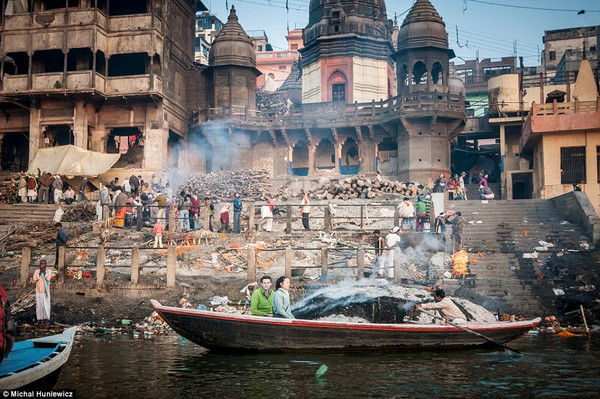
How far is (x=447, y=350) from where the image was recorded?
11.5 metres

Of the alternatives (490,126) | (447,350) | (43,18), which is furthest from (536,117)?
(43,18)

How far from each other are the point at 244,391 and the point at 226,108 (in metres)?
30.6

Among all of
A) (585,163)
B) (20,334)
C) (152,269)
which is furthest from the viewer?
(585,163)

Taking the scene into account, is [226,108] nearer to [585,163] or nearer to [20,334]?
[585,163]

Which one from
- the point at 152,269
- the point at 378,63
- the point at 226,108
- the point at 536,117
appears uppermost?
the point at 378,63

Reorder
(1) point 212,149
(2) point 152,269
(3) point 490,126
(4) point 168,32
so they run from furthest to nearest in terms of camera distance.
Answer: (3) point 490,126
(1) point 212,149
(4) point 168,32
(2) point 152,269

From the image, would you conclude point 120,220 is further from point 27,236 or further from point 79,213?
point 27,236

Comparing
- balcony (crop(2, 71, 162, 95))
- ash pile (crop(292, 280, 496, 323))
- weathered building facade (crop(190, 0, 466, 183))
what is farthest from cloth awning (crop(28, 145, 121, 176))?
ash pile (crop(292, 280, 496, 323))

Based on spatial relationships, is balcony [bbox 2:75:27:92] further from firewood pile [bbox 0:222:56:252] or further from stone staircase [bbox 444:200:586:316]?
stone staircase [bbox 444:200:586:316]

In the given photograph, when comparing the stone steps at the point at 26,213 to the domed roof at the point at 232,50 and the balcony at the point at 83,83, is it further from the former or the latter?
the domed roof at the point at 232,50

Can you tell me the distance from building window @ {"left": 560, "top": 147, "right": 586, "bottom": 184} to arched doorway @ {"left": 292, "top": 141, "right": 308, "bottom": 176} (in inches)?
689

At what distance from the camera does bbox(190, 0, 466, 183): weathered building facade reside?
34.1 metres

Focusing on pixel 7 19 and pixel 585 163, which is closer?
pixel 585 163

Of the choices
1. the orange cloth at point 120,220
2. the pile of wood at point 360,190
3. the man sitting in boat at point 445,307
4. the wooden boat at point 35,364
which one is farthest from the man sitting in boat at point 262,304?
the pile of wood at point 360,190
